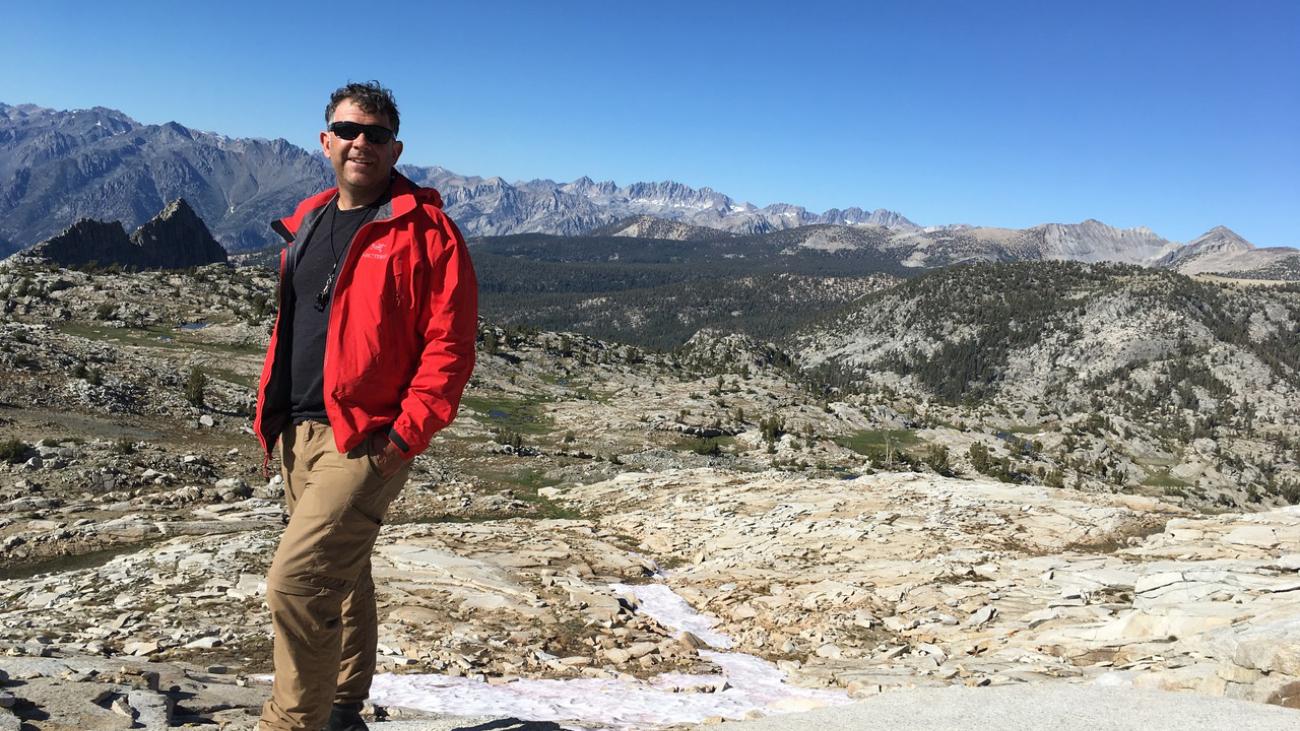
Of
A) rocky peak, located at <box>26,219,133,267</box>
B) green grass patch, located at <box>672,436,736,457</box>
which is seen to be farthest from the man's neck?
rocky peak, located at <box>26,219,133,267</box>

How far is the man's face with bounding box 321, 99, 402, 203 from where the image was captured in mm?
5031

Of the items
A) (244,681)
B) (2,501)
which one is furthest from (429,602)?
(2,501)

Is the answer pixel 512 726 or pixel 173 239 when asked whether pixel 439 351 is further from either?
pixel 173 239

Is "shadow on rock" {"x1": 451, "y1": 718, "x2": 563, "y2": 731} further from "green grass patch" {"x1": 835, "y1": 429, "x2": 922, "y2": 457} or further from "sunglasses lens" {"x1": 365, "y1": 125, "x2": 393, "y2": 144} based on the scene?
"green grass patch" {"x1": 835, "y1": 429, "x2": 922, "y2": 457}

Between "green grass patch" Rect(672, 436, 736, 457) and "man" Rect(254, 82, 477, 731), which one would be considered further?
"green grass patch" Rect(672, 436, 736, 457)

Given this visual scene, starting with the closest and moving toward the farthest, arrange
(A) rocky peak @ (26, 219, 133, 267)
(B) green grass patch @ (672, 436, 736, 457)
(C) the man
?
1. (C) the man
2. (B) green grass patch @ (672, 436, 736, 457)
3. (A) rocky peak @ (26, 219, 133, 267)

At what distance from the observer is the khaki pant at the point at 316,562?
4.65 meters

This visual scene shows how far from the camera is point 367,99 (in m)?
5.05

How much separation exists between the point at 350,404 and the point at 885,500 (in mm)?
18829

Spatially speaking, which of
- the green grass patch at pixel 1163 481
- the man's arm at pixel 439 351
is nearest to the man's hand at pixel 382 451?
the man's arm at pixel 439 351

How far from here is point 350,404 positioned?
15.2 feet

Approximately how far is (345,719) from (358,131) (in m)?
4.56

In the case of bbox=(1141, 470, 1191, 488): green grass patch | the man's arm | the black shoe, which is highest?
the man's arm

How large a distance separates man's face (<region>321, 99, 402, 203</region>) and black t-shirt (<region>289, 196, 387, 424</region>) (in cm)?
16
